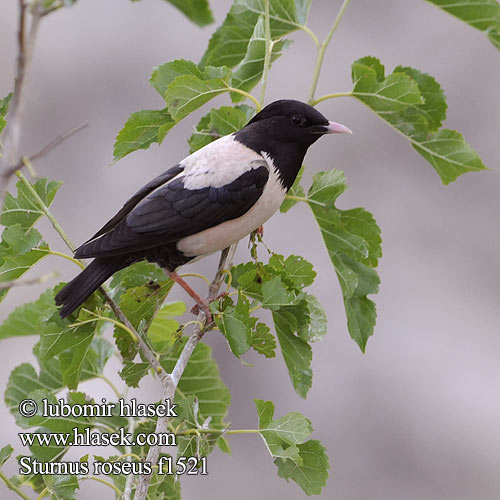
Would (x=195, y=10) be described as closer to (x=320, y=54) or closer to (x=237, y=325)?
(x=237, y=325)

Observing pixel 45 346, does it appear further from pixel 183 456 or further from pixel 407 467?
pixel 407 467

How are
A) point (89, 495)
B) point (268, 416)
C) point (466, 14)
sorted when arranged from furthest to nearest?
point (89, 495), point (466, 14), point (268, 416)

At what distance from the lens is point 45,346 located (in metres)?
1.83

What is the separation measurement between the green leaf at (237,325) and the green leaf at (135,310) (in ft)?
0.75

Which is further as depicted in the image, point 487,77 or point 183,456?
point 487,77

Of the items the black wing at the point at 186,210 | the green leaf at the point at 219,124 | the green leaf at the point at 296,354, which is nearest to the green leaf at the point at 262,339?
the green leaf at the point at 296,354

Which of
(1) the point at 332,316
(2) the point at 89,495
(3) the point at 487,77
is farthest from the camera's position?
(3) the point at 487,77

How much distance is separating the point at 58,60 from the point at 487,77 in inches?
119

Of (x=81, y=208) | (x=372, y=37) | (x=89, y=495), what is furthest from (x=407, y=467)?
(x=372, y=37)

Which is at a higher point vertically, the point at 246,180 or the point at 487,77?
the point at 246,180

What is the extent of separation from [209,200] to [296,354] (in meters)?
0.50

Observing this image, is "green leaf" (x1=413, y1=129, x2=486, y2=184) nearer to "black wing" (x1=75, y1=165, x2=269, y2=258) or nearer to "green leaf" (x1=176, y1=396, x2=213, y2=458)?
"black wing" (x1=75, y1=165, x2=269, y2=258)

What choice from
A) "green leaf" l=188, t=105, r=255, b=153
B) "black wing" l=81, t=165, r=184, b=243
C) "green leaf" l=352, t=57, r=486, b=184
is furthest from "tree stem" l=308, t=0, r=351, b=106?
"black wing" l=81, t=165, r=184, b=243

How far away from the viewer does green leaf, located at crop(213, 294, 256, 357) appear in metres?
1.66
